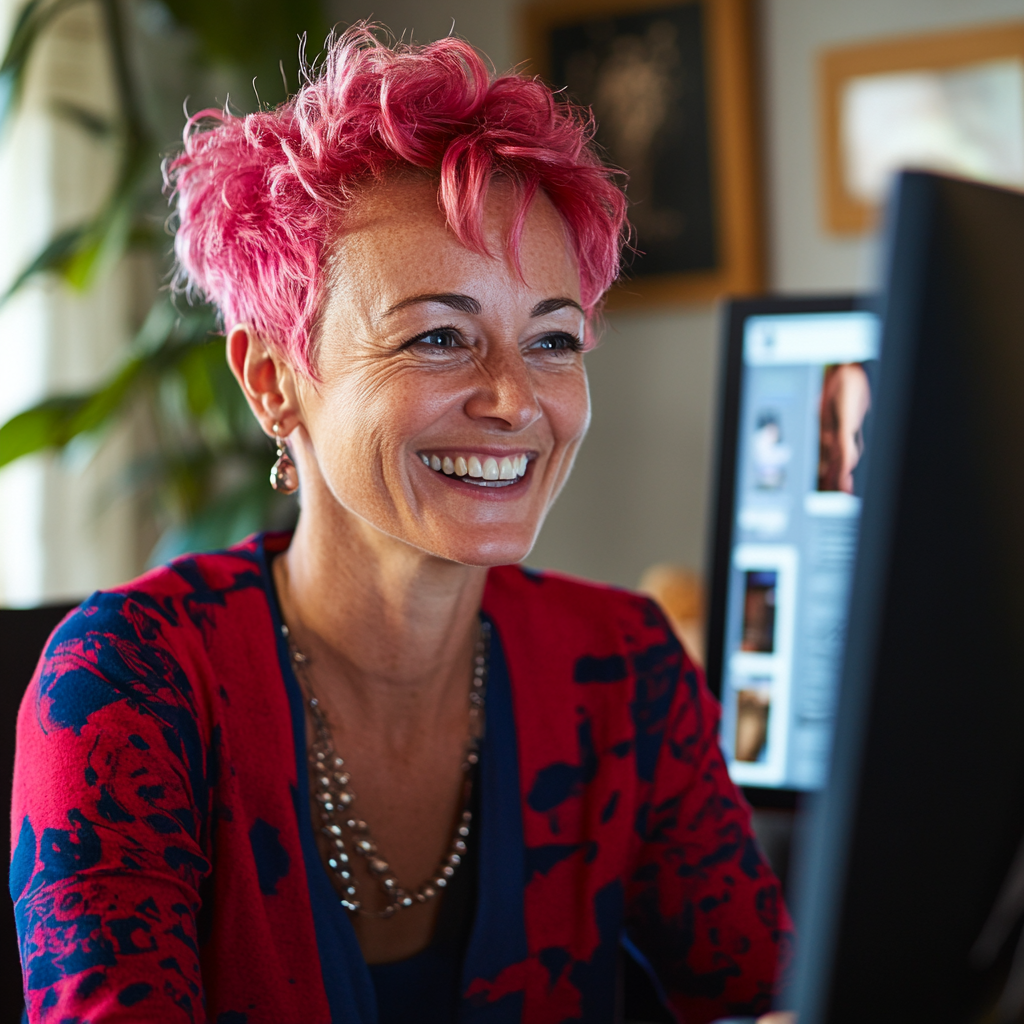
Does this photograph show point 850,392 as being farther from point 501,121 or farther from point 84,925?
point 84,925

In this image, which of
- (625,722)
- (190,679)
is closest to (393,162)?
(190,679)

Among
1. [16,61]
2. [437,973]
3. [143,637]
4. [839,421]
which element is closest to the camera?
[143,637]

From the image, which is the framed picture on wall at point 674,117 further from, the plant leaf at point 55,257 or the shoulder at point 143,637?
the shoulder at point 143,637

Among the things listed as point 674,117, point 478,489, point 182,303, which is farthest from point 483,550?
point 674,117

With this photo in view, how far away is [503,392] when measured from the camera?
0.92 m

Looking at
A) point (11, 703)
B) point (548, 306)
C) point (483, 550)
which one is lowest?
point (11, 703)

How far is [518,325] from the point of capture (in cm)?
93

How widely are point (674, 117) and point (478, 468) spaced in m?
1.89

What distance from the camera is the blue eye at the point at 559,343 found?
98 cm

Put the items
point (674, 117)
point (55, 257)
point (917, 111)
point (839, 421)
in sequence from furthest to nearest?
1. point (674, 117)
2. point (917, 111)
3. point (55, 257)
4. point (839, 421)

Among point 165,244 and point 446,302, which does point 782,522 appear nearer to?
point 446,302

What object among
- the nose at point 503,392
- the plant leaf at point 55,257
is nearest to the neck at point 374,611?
the nose at point 503,392

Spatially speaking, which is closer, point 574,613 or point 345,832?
point 345,832

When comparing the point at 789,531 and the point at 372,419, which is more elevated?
the point at 372,419
